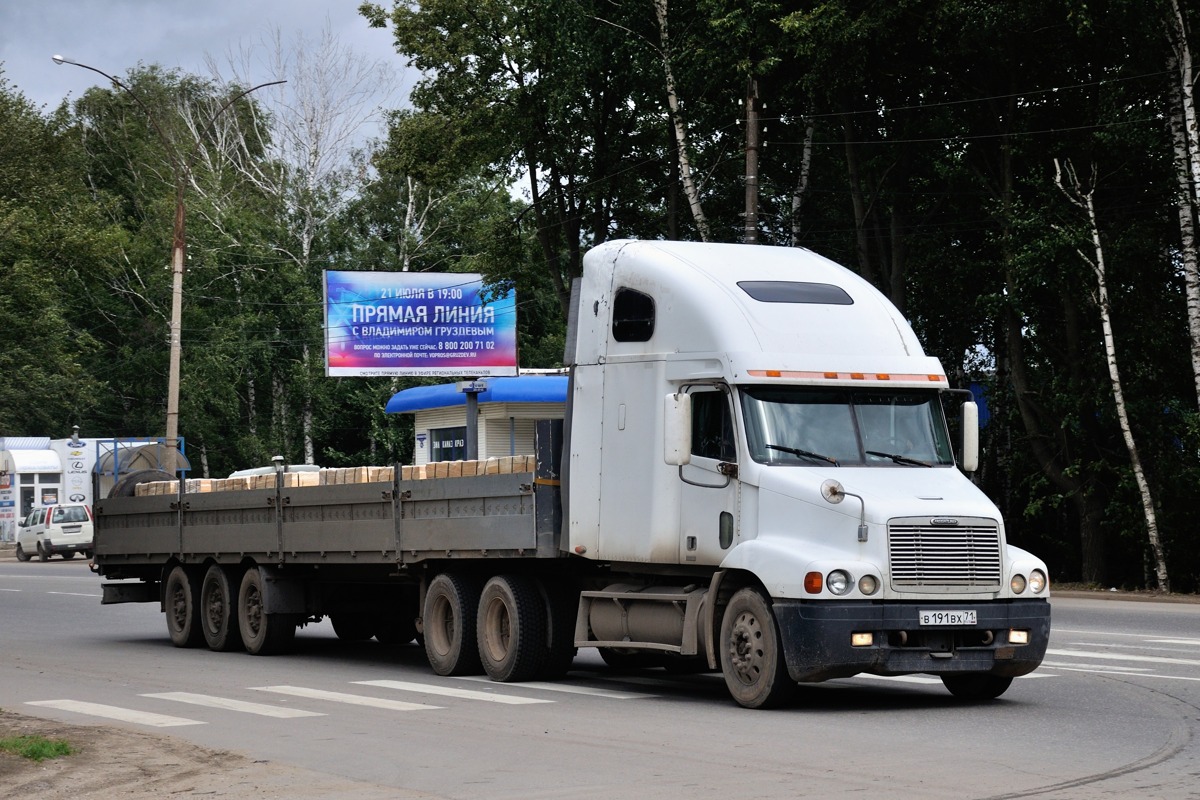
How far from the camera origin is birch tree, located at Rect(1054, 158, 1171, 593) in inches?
1180

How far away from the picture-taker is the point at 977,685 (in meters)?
A: 13.9

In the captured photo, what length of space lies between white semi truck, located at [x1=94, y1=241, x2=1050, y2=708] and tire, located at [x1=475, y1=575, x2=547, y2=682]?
0.02m

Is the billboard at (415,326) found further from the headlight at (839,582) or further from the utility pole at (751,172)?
the headlight at (839,582)

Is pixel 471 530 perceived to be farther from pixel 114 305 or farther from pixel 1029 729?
pixel 114 305

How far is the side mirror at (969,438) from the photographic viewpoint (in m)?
14.0

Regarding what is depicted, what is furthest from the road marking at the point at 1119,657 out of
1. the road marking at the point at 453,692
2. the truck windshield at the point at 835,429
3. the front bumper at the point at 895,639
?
the road marking at the point at 453,692

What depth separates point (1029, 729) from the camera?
1198 cm

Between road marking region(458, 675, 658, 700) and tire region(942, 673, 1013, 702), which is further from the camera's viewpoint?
road marking region(458, 675, 658, 700)

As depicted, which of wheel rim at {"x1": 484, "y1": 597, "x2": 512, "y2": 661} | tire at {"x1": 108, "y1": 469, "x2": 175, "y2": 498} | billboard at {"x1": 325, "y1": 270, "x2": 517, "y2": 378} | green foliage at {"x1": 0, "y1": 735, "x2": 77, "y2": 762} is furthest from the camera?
billboard at {"x1": 325, "y1": 270, "x2": 517, "y2": 378}

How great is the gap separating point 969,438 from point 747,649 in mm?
2495

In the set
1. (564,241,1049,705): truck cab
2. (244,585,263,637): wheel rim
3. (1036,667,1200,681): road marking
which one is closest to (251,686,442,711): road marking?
(564,241,1049,705): truck cab

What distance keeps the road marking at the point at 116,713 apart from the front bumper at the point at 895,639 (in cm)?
444

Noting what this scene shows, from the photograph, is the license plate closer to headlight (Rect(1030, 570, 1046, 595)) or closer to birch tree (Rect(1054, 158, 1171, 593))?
headlight (Rect(1030, 570, 1046, 595))

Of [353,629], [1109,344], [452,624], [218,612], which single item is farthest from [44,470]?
[452,624]
